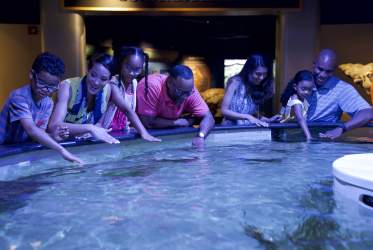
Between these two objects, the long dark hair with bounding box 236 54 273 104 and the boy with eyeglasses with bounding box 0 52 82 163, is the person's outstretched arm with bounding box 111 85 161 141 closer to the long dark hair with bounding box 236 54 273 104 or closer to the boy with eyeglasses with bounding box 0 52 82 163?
the boy with eyeglasses with bounding box 0 52 82 163

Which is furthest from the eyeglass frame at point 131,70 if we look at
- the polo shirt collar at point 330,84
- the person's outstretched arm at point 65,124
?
→ the polo shirt collar at point 330,84

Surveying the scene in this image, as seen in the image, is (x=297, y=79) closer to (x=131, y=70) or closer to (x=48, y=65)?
(x=131, y=70)

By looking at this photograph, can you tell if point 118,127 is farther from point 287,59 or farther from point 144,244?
point 287,59

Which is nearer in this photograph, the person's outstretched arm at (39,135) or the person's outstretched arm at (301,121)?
the person's outstretched arm at (39,135)

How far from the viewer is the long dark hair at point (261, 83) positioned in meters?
4.12

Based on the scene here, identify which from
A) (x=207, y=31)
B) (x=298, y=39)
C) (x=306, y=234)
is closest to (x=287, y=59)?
(x=298, y=39)

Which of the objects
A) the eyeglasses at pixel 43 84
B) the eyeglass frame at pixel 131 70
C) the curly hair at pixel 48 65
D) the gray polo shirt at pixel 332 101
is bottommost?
the gray polo shirt at pixel 332 101

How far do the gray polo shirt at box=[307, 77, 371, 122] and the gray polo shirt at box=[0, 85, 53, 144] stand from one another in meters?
2.68

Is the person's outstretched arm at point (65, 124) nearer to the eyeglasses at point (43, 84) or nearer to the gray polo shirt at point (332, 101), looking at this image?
the eyeglasses at point (43, 84)

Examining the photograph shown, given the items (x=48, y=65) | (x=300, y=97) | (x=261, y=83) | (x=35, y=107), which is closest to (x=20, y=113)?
(x=35, y=107)

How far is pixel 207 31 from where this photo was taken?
11.5m

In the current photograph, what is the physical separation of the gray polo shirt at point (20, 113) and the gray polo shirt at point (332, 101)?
268cm

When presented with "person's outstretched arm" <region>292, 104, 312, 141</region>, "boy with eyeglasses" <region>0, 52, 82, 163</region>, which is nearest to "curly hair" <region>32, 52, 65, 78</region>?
"boy with eyeglasses" <region>0, 52, 82, 163</region>

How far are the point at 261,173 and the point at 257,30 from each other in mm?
8813
